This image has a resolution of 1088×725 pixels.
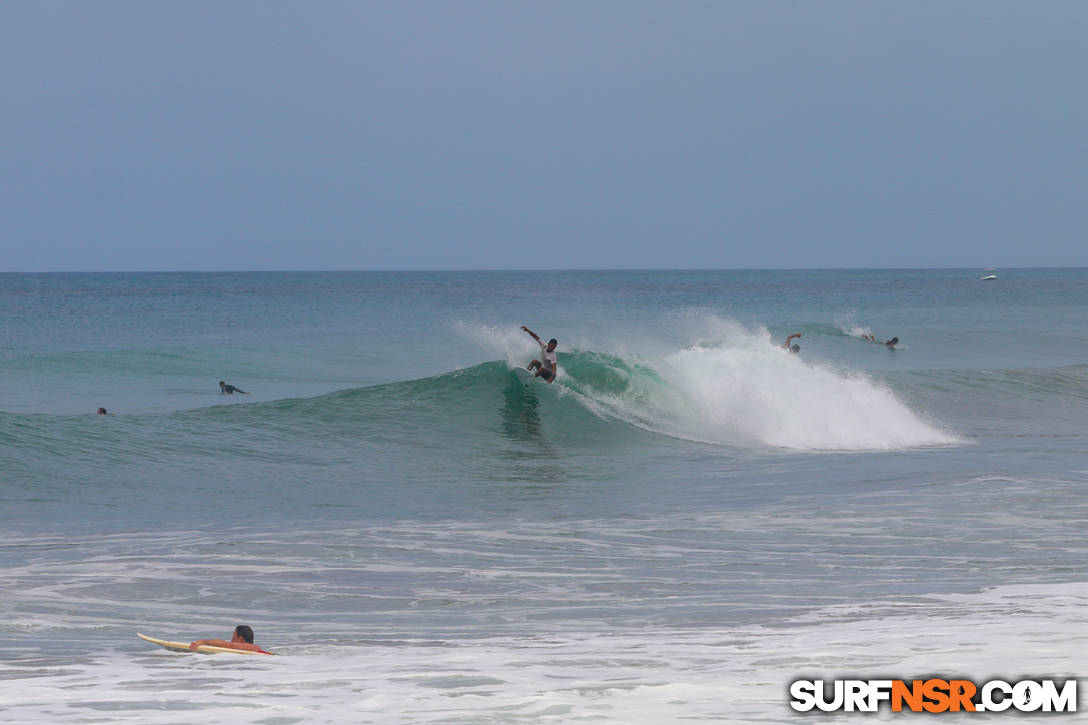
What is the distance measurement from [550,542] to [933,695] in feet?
18.8

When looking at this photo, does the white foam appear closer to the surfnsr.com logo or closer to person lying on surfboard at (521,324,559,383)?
the surfnsr.com logo

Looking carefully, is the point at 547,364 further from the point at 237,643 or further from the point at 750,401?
the point at 237,643

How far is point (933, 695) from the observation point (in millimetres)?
5633

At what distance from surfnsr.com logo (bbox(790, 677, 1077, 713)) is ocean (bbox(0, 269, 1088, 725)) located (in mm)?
151

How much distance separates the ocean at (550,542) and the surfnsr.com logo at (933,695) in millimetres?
151

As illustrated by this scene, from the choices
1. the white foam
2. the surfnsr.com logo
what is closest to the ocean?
the white foam

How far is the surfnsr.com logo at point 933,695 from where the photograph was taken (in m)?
5.41

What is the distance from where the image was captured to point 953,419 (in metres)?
23.4

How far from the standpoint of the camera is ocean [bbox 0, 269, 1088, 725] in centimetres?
615

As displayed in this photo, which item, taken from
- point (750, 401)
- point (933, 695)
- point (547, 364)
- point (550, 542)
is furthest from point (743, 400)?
point (933, 695)

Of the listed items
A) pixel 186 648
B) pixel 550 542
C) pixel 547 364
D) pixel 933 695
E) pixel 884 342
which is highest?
pixel 884 342

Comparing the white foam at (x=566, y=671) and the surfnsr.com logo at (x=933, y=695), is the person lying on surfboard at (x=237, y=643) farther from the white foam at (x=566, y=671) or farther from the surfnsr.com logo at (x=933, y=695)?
the surfnsr.com logo at (x=933, y=695)

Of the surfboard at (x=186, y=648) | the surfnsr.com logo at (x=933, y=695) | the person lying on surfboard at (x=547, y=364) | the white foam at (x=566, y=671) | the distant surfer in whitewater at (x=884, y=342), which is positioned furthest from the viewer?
the distant surfer in whitewater at (x=884, y=342)

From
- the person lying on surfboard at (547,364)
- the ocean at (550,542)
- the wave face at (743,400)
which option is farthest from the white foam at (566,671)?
the person lying on surfboard at (547,364)
